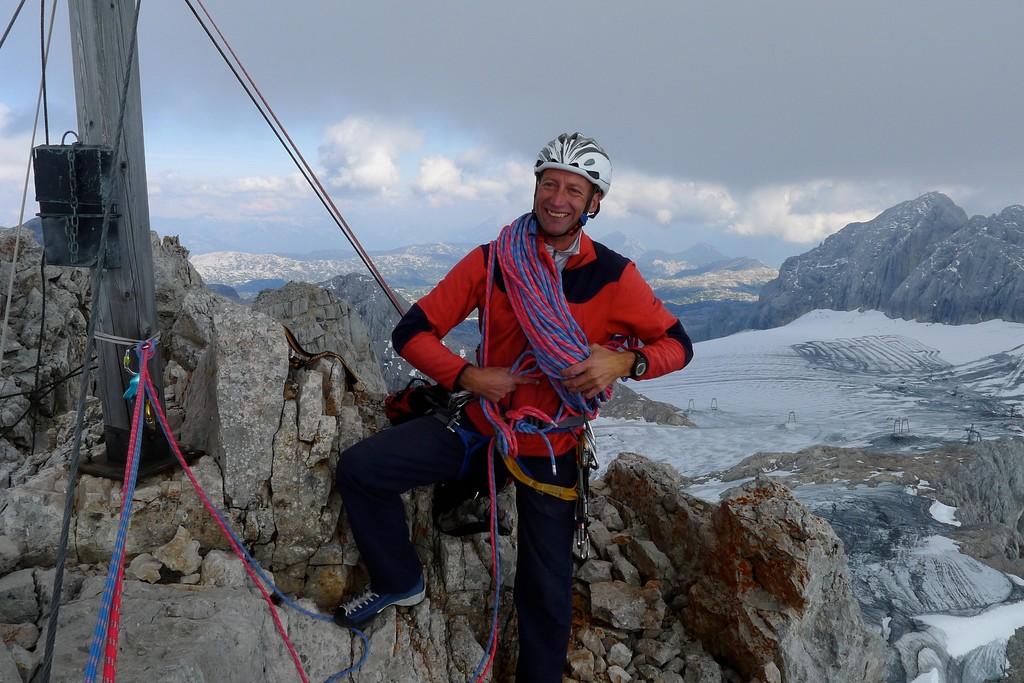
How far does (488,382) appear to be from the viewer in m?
3.95

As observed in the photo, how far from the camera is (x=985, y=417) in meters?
49.4

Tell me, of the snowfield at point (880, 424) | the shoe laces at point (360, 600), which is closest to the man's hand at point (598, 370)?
the shoe laces at point (360, 600)

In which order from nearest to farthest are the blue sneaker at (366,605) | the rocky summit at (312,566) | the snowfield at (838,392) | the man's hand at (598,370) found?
the rocky summit at (312,566) → the man's hand at (598,370) → the blue sneaker at (366,605) → the snowfield at (838,392)

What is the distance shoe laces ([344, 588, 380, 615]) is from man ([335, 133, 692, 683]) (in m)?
0.01

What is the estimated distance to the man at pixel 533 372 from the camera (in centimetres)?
396

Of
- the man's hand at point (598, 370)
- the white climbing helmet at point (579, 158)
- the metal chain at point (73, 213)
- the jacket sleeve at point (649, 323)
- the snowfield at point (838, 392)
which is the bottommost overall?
the snowfield at point (838, 392)

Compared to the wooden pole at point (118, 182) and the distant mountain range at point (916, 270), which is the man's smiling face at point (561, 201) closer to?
the wooden pole at point (118, 182)

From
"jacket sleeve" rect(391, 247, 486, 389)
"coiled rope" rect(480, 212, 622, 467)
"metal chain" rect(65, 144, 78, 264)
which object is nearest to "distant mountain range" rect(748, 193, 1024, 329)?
"coiled rope" rect(480, 212, 622, 467)

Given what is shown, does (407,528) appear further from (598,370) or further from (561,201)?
(561,201)

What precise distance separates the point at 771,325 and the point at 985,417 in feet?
253

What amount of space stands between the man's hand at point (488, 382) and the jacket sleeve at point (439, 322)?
8 centimetres

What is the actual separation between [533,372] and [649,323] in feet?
2.96

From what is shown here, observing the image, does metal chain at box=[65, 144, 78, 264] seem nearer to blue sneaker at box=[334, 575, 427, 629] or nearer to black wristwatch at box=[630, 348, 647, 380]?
blue sneaker at box=[334, 575, 427, 629]

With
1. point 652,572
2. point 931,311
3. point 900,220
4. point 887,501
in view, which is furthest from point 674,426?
point 900,220
